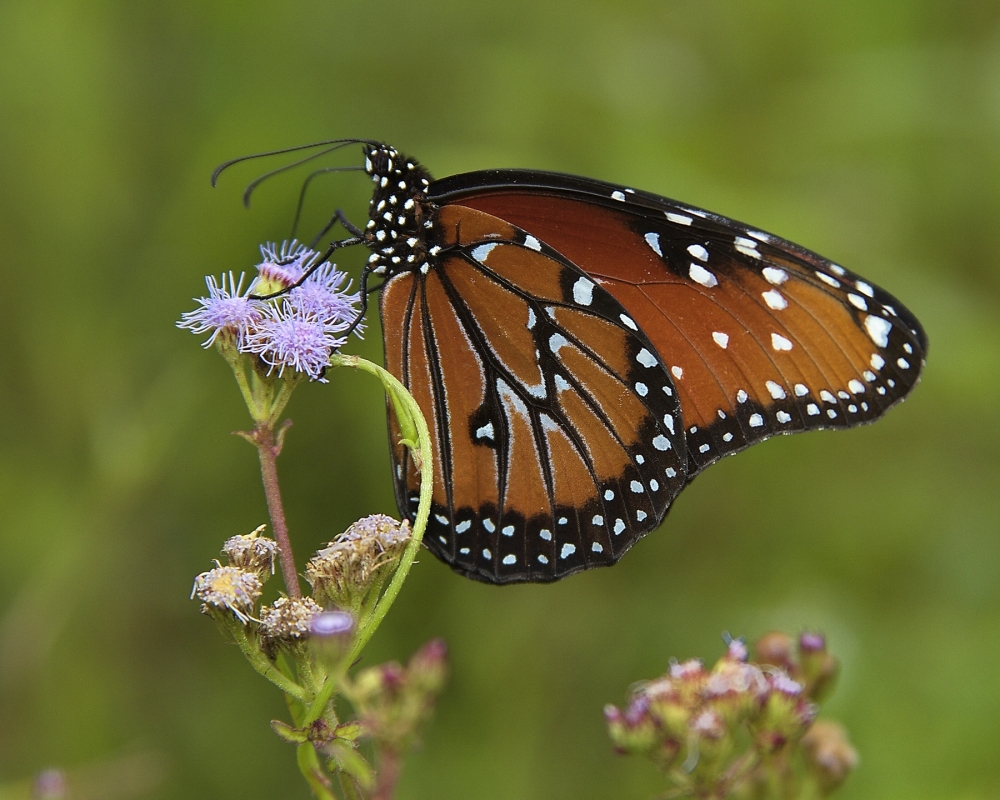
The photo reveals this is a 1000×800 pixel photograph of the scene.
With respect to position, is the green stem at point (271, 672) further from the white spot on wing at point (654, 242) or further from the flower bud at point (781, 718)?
the white spot on wing at point (654, 242)

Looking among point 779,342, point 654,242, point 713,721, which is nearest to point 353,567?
point 713,721

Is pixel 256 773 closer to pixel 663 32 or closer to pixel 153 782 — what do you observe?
pixel 153 782

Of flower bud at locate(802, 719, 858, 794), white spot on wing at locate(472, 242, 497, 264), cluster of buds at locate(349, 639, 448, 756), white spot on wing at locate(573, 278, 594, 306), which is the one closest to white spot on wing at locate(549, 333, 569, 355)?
white spot on wing at locate(573, 278, 594, 306)

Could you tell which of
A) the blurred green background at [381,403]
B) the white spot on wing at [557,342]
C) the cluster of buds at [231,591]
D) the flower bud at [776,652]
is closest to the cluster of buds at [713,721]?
the flower bud at [776,652]

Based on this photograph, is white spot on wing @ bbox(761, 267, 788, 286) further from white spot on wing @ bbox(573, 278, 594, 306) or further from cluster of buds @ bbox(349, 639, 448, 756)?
cluster of buds @ bbox(349, 639, 448, 756)

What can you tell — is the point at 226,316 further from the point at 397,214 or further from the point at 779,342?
the point at 779,342

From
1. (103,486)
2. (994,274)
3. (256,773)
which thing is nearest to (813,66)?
(994,274)

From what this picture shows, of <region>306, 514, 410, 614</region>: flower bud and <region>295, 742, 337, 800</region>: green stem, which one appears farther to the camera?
<region>306, 514, 410, 614</region>: flower bud
